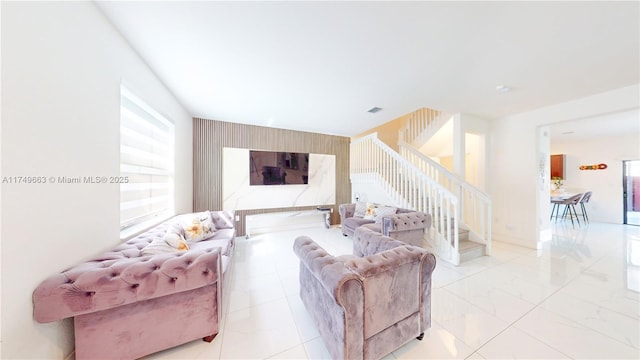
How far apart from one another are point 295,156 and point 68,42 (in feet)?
12.2

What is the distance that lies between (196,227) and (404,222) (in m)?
2.89

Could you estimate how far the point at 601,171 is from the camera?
19.2ft

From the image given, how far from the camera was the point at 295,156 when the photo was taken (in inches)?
192

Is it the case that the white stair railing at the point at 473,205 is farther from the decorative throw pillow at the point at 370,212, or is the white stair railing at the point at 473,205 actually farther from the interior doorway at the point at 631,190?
the interior doorway at the point at 631,190

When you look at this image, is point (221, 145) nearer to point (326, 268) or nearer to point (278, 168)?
point (278, 168)

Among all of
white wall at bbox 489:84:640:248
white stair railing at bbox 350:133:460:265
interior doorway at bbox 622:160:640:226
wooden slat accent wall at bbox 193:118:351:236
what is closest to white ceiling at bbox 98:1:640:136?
white wall at bbox 489:84:640:248

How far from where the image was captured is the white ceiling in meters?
1.55

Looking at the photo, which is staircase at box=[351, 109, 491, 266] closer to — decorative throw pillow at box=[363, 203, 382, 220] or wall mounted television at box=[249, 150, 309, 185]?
decorative throw pillow at box=[363, 203, 382, 220]

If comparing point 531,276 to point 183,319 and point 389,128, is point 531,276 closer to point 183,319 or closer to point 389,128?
point 183,319

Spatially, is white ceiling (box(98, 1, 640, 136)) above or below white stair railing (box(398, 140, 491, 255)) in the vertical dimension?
above

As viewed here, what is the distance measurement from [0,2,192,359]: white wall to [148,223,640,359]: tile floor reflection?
0.79 meters

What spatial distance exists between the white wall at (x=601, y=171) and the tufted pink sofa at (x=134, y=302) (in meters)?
9.76

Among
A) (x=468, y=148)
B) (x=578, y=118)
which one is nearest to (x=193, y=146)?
(x=468, y=148)

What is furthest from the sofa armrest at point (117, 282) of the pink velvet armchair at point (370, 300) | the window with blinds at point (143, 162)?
the window with blinds at point (143, 162)
